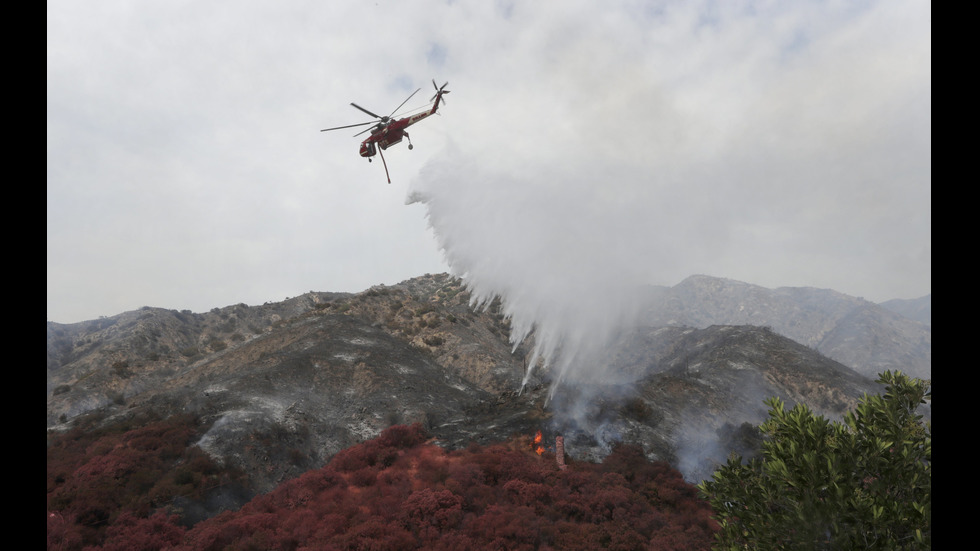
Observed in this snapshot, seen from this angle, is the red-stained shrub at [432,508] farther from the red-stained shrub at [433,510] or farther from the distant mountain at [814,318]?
the distant mountain at [814,318]

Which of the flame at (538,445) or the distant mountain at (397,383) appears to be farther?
the distant mountain at (397,383)

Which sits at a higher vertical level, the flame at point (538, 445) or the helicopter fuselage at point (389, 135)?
the helicopter fuselage at point (389, 135)

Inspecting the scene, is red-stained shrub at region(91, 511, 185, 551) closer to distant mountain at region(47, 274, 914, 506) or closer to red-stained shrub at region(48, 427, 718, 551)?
red-stained shrub at region(48, 427, 718, 551)

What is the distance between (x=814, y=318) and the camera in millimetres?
153375

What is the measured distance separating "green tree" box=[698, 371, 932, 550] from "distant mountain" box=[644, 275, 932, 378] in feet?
310

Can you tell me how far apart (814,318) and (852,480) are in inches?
Answer: 7067

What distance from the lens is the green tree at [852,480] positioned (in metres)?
8.14

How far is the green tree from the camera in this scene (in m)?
8.14

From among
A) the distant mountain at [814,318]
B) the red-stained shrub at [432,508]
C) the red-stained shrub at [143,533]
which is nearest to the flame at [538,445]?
the red-stained shrub at [432,508]

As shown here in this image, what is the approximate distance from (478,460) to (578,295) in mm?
28622

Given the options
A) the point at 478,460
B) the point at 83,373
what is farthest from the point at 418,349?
the point at 83,373

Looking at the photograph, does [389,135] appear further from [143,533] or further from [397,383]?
[143,533]

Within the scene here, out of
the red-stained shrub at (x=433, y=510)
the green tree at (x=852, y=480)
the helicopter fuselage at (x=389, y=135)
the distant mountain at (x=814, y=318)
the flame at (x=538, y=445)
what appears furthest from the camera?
the distant mountain at (x=814, y=318)

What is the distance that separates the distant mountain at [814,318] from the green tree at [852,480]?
94457 millimetres
